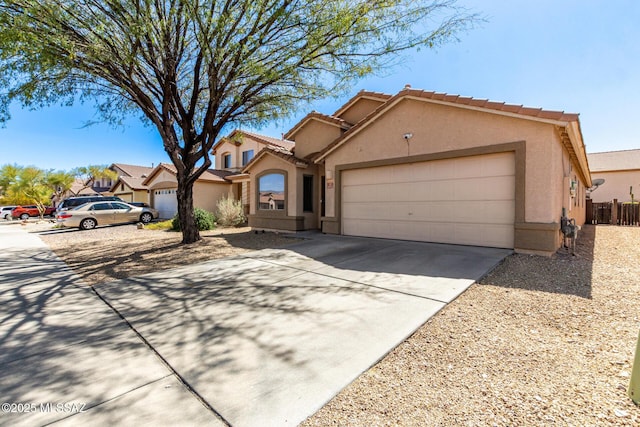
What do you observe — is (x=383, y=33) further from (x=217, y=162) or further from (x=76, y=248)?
(x=217, y=162)

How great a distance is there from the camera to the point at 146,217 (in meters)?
20.3

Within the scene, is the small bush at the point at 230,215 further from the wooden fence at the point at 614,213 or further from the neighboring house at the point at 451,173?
the wooden fence at the point at 614,213

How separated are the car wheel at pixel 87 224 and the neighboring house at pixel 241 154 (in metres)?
8.36

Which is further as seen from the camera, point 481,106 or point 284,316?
point 481,106

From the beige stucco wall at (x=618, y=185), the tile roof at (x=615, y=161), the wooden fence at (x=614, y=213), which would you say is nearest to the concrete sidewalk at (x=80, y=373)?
the wooden fence at (x=614, y=213)

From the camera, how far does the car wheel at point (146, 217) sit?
20.1 metres

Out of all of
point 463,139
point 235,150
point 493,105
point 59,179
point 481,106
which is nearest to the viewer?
point 493,105

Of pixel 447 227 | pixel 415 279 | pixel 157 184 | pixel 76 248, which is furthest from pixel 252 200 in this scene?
pixel 157 184

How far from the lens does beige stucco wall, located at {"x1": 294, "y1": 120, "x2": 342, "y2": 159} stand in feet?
42.9

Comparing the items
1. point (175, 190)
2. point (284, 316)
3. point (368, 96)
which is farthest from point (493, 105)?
Result: point (175, 190)

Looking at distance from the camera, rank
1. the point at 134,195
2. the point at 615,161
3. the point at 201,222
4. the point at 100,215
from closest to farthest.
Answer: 1. the point at 201,222
2. the point at 100,215
3. the point at 615,161
4. the point at 134,195

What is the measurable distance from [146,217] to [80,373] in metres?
20.1

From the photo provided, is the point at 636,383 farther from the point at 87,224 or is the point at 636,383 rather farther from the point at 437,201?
the point at 87,224

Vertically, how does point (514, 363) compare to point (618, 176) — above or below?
below
